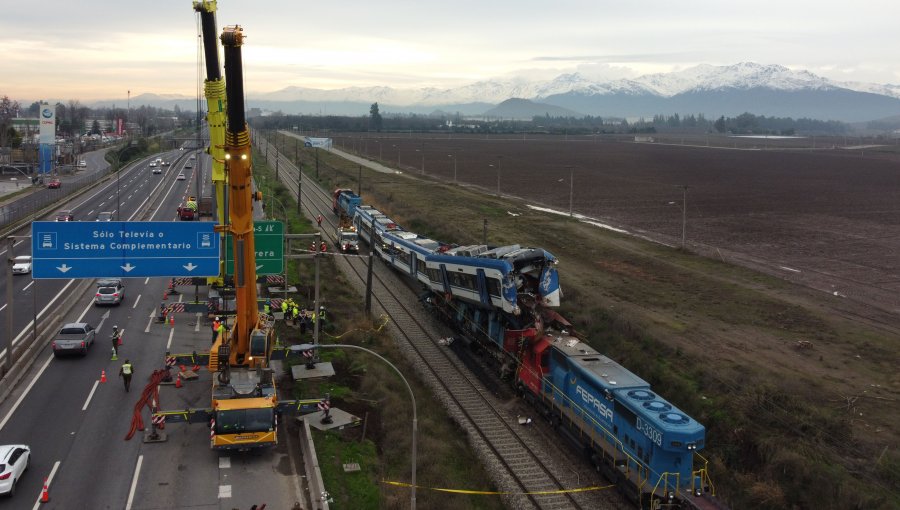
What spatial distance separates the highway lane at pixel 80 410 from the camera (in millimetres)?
23578

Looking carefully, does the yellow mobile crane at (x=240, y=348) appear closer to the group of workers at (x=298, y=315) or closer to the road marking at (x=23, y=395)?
the road marking at (x=23, y=395)

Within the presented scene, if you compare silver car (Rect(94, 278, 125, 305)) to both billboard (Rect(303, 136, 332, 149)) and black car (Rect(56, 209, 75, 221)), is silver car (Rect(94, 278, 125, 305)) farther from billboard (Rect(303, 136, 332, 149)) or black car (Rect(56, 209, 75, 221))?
billboard (Rect(303, 136, 332, 149))

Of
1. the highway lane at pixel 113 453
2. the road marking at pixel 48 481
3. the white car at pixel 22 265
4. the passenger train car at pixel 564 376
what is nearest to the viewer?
the road marking at pixel 48 481

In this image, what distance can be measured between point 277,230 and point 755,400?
24.4 metres

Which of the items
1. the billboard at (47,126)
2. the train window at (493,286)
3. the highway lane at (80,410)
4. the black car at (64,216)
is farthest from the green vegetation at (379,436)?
the billboard at (47,126)

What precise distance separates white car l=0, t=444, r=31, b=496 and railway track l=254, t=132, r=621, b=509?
15.5 meters

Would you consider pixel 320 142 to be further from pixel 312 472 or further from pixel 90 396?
pixel 312 472

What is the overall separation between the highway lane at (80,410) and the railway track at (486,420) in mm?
12846

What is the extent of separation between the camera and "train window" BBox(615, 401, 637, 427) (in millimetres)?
24656

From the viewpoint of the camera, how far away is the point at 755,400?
30.3m

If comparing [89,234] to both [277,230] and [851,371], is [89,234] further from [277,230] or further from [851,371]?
[851,371]

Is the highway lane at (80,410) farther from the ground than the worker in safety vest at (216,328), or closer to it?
closer to it

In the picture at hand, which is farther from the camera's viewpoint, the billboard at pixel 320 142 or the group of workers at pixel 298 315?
the billboard at pixel 320 142

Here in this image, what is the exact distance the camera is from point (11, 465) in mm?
22375
